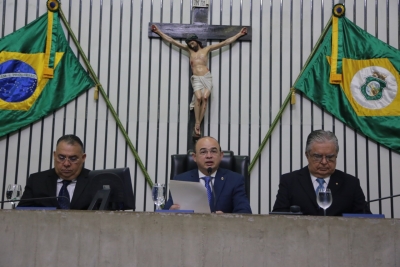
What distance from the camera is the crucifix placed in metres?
5.73

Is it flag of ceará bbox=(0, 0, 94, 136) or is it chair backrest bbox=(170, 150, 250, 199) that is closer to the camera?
chair backrest bbox=(170, 150, 250, 199)

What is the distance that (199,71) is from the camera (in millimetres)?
5762

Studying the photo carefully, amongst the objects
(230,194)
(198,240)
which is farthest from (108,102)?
(198,240)

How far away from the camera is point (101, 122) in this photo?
588 centimetres

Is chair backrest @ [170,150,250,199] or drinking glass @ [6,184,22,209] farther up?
chair backrest @ [170,150,250,199]

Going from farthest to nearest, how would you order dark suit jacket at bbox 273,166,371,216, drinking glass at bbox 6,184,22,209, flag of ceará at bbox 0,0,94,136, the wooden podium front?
flag of ceará at bbox 0,0,94,136 → dark suit jacket at bbox 273,166,371,216 → drinking glass at bbox 6,184,22,209 → the wooden podium front

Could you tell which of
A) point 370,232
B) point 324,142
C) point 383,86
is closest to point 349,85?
point 383,86

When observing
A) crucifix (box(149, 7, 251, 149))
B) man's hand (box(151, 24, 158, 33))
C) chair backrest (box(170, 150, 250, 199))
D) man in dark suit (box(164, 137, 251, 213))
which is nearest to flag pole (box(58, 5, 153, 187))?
crucifix (box(149, 7, 251, 149))

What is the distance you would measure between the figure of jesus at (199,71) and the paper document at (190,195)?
254cm

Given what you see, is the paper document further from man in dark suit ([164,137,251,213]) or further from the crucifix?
the crucifix

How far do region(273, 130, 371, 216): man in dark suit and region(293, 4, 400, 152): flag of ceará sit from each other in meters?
2.14

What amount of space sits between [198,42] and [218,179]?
2230 millimetres

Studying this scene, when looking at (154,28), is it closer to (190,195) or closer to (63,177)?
(63,177)

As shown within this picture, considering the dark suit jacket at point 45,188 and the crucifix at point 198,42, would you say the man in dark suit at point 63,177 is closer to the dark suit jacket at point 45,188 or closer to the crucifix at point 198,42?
the dark suit jacket at point 45,188
